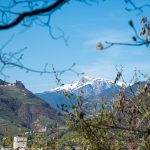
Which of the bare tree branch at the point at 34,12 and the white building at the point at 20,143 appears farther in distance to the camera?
Answer: the white building at the point at 20,143

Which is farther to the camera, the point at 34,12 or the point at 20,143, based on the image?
the point at 20,143

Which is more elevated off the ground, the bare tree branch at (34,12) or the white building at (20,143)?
the bare tree branch at (34,12)

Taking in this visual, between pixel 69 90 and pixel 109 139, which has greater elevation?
pixel 69 90

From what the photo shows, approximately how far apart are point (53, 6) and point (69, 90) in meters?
8.84

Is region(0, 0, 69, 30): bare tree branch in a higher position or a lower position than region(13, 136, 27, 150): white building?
higher

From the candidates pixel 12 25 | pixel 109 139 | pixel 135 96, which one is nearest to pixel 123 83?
pixel 135 96

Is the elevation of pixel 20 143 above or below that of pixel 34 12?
below

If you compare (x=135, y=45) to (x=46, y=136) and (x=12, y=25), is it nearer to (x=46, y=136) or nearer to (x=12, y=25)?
(x=12, y=25)

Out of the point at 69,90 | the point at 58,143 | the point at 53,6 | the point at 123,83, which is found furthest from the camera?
the point at 58,143

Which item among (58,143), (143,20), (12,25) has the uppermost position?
(143,20)

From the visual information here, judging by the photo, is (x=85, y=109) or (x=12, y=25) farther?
(x=85, y=109)

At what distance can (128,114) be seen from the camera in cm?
1030

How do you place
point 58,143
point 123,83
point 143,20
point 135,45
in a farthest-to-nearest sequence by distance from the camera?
point 58,143 → point 123,83 → point 143,20 → point 135,45

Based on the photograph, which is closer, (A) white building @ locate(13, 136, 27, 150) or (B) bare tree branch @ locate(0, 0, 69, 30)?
(B) bare tree branch @ locate(0, 0, 69, 30)
